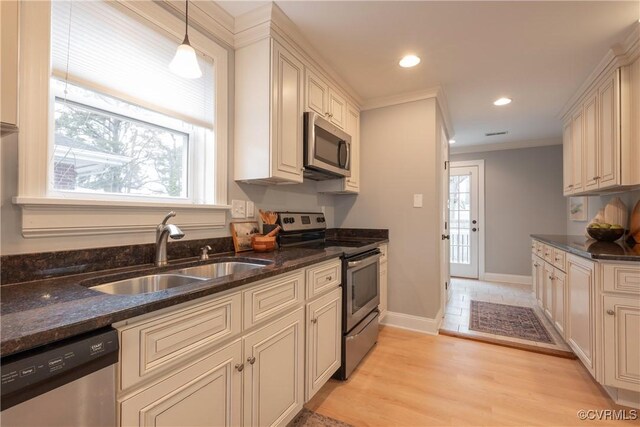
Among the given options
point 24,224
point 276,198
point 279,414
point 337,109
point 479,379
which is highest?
point 337,109

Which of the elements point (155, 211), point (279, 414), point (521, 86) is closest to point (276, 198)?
point (155, 211)

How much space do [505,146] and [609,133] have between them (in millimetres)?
2707

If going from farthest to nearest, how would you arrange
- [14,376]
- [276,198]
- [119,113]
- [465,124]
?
1. [465,124]
2. [276,198]
3. [119,113]
4. [14,376]

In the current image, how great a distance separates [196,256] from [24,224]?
2.45 feet

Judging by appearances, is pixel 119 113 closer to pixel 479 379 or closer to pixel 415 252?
pixel 415 252

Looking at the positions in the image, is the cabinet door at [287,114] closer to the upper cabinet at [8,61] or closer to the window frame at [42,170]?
the window frame at [42,170]

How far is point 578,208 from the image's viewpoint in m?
3.83

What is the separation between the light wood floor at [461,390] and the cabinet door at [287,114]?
1.49 m

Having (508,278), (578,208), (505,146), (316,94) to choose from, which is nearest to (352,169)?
(316,94)

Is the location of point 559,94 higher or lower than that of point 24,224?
higher

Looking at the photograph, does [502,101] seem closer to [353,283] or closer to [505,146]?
[505,146]

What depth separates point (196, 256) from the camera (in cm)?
168

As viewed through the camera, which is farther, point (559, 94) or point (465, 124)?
point (465, 124)

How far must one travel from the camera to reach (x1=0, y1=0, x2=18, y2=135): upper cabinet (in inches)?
31.0
